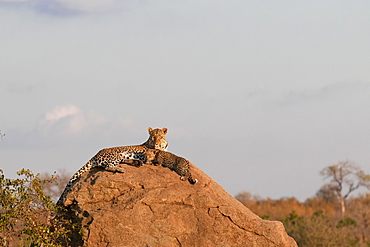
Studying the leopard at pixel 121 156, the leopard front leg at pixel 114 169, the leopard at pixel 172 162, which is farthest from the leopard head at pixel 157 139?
the leopard front leg at pixel 114 169

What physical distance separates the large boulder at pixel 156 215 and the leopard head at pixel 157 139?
0.95m

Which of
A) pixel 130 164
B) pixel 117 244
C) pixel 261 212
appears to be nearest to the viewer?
pixel 117 244

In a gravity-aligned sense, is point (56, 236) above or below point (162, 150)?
below

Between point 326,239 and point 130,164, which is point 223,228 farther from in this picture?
point 326,239

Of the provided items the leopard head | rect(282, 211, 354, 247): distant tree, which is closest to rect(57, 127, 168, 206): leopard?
the leopard head

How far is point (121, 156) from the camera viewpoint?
11.1 m

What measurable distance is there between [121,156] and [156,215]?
1376mm

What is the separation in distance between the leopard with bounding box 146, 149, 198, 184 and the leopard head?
9.6 inches

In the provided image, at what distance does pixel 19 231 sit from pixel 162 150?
2.56m

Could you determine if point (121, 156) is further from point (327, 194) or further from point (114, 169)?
point (327, 194)

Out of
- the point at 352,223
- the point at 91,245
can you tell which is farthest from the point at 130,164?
the point at 352,223

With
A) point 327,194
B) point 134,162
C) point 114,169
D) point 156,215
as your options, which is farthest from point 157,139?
point 327,194

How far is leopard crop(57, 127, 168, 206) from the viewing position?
10.8m

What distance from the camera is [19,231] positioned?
10219mm
